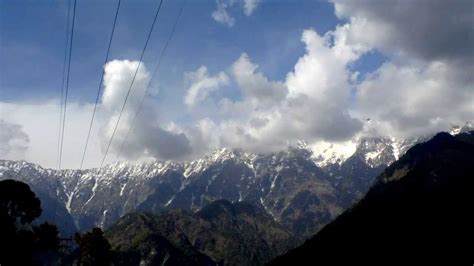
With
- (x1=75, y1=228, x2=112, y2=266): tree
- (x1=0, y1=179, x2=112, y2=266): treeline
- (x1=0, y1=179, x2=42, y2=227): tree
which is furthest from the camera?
(x1=75, y1=228, x2=112, y2=266): tree

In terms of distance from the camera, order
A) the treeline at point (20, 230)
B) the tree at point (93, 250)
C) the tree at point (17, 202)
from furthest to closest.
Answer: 1. the tree at point (93, 250)
2. the tree at point (17, 202)
3. the treeline at point (20, 230)

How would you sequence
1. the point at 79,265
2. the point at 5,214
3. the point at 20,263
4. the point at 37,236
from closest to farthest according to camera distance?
the point at 20,263 → the point at 5,214 → the point at 37,236 → the point at 79,265

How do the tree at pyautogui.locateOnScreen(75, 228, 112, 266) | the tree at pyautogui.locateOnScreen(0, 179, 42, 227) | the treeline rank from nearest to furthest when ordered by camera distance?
the treeline < the tree at pyautogui.locateOnScreen(0, 179, 42, 227) < the tree at pyautogui.locateOnScreen(75, 228, 112, 266)

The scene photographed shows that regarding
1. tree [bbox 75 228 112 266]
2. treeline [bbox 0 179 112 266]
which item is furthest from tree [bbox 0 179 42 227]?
tree [bbox 75 228 112 266]

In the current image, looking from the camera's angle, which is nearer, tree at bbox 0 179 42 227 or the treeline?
the treeline

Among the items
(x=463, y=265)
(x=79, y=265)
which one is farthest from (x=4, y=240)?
(x=463, y=265)

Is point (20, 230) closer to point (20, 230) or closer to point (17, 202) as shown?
point (20, 230)

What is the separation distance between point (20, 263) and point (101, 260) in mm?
33787

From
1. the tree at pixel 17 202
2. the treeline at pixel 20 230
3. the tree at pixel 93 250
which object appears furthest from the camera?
the tree at pixel 93 250

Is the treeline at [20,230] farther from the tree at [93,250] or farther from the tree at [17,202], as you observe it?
the tree at [93,250]

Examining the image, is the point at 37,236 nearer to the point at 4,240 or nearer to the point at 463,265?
the point at 4,240

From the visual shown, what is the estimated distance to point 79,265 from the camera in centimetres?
9425

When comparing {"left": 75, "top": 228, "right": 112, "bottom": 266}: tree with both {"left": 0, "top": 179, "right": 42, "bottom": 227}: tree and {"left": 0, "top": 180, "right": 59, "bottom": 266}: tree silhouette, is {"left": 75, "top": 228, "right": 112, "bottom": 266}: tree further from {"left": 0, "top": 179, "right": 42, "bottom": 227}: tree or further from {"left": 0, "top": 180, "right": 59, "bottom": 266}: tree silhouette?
{"left": 0, "top": 179, "right": 42, "bottom": 227}: tree

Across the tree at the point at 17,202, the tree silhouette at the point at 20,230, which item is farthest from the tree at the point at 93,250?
the tree at the point at 17,202
